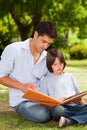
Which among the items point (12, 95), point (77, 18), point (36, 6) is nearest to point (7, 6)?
point (36, 6)

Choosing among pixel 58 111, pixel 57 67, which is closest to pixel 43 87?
pixel 57 67

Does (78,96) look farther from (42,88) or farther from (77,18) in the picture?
(77,18)

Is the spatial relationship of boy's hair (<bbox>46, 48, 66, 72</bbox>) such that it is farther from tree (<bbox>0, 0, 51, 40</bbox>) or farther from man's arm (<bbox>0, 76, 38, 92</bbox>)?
tree (<bbox>0, 0, 51, 40</bbox>)

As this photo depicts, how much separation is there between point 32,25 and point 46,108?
77.0ft

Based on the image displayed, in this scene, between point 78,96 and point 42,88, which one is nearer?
point 78,96

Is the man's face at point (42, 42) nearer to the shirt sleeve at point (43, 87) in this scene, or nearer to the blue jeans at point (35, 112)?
the shirt sleeve at point (43, 87)

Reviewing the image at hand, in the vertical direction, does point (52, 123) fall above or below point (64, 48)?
above

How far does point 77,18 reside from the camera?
2894 cm

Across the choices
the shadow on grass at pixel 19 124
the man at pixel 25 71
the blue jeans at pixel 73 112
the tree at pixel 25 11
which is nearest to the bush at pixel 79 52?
the tree at pixel 25 11

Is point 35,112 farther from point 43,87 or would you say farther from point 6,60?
point 6,60

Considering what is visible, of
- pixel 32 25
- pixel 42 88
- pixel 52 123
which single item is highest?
pixel 42 88

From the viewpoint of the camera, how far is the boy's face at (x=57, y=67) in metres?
6.11

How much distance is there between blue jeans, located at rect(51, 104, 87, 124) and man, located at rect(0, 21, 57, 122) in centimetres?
18

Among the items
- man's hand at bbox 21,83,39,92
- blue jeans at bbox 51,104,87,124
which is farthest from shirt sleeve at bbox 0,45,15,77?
blue jeans at bbox 51,104,87,124
